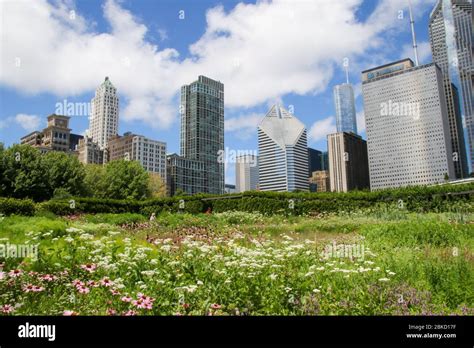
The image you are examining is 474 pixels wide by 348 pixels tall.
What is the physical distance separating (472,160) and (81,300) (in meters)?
5.52

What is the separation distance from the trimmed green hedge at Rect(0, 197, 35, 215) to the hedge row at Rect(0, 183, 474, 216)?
7.85 feet

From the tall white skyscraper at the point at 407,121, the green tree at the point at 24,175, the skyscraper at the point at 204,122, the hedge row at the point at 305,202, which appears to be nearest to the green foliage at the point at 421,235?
the tall white skyscraper at the point at 407,121

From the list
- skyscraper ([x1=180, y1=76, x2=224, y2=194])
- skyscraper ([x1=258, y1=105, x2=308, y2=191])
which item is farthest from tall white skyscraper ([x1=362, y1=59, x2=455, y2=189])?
skyscraper ([x1=180, y1=76, x2=224, y2=194])

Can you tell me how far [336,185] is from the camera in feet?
74.8

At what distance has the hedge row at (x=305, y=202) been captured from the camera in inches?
770

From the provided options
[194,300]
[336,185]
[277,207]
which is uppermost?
[336,185]

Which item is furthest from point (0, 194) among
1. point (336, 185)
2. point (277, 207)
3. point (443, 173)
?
point (443, 173)

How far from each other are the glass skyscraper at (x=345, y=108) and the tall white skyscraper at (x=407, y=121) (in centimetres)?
32

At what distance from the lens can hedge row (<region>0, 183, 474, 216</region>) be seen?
64.2 feet

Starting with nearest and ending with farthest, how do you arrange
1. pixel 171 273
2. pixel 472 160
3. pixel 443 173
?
pixel 171 273 → pixel 472 160 → pixel 443 173

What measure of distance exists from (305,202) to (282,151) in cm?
950

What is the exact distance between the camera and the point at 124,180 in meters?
35.0

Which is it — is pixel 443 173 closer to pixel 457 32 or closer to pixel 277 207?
pixel 457 32

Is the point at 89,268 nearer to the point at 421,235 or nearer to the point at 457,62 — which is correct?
the point at 457,62
